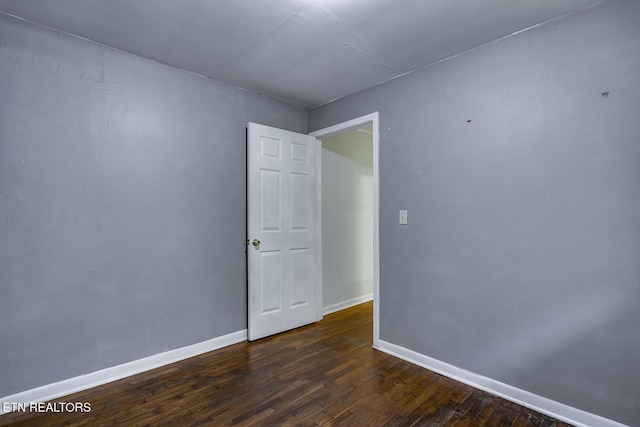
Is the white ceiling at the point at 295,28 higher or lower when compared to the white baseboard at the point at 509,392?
higher

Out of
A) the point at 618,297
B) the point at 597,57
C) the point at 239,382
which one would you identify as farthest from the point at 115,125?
the point at 618,297

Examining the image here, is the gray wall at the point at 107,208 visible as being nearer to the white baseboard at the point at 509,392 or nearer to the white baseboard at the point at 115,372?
the white baseboard at the point at 115,372

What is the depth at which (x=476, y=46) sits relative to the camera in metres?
2.26

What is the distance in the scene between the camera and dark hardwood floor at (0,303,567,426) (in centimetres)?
184

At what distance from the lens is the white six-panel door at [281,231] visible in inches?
119

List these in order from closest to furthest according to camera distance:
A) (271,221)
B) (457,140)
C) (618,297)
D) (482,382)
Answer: (618,297) → (482,382) → (457,140) → (271,221)

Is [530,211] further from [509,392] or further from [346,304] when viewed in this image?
[346,304]

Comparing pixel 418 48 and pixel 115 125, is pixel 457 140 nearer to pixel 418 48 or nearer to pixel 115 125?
pixel 418 48

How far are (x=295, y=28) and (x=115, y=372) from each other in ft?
9.12

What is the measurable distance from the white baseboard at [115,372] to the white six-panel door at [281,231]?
35 centimetres

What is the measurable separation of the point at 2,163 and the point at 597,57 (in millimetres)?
3655

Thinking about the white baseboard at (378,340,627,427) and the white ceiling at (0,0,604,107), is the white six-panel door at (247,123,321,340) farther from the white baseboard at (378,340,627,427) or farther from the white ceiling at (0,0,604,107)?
the white baseboard at (378,340,627,427)

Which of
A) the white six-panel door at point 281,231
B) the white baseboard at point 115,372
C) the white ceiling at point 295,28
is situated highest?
the white ceiling at point 295,28

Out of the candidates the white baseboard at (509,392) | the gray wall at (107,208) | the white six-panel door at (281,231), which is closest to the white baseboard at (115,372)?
the gray wall at (107,208)
